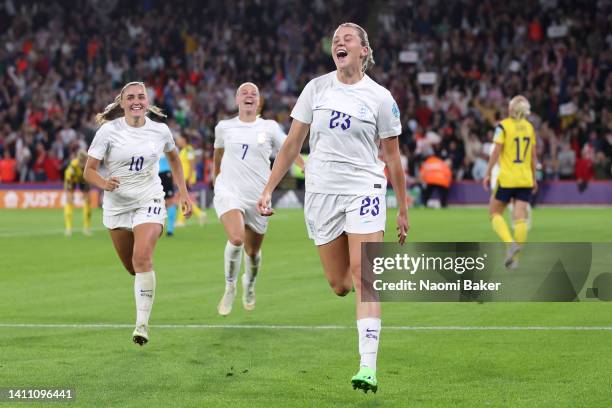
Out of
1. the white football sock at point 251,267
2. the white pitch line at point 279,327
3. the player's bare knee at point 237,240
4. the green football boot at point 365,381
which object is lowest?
the white pitch line at point 279,327

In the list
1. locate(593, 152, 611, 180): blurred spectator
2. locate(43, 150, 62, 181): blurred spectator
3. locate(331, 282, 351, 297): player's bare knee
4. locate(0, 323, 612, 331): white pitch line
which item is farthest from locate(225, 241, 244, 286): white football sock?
locate(43, 150, 62, 181): blurred spectator

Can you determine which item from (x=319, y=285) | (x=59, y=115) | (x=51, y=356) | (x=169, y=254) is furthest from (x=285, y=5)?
(x=51, y=356)

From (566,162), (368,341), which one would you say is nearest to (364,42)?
(368,341)

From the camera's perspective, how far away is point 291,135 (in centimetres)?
866

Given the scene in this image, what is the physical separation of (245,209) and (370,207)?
517cm

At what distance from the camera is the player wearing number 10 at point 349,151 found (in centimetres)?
845

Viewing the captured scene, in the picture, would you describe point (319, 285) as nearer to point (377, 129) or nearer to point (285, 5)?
point (377, 129)

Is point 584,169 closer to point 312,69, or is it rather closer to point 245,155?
point 312,69

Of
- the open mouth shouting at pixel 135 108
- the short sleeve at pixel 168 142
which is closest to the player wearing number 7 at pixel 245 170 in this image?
the short sleeve at pixel 168 142

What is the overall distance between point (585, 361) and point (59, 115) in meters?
36.4

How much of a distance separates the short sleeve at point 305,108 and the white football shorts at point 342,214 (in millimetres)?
574

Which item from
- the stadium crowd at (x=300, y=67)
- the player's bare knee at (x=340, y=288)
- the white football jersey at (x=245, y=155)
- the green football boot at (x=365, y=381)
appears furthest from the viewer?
the stadium crowd at (x=300, y=67)

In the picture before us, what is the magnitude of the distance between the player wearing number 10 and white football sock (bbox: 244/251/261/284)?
4704mm

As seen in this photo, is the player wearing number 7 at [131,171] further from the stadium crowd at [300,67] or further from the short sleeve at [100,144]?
the stadium crowd at [300,67]
